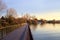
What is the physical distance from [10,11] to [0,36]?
61690 millimetres

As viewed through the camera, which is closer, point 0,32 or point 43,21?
point 0,32

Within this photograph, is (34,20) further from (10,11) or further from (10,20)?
(10,20)

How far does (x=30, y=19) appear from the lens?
510ft

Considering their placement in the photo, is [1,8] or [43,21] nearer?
[1,8]

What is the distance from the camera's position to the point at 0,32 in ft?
54.3

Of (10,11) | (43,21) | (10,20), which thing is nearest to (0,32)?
(10,20)

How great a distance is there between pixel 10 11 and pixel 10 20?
50.2 feet

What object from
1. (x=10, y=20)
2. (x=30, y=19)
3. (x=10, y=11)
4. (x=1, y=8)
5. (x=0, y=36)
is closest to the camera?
(x=0, y=36)

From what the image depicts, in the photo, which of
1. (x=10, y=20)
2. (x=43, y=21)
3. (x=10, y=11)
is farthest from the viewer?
(x=43, y=21)

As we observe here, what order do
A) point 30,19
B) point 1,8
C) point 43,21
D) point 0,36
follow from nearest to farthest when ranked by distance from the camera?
A: point 0,36, point 1,8, point 30,19, point 43,21

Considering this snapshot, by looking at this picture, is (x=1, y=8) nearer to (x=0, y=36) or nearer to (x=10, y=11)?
(x=10, y=11)

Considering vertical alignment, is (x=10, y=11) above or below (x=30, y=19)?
above

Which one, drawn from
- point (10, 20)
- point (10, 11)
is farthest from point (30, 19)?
point (10, 20)

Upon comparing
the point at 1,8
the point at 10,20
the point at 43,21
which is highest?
the point at 1,8
